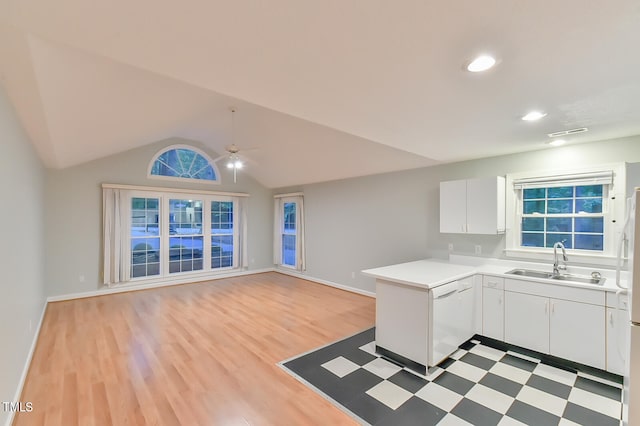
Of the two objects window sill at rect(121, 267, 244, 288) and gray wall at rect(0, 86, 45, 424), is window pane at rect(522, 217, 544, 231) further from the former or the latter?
window sill at rect(121, 267, 244, 288)

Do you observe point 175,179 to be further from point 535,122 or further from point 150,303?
point 535,122

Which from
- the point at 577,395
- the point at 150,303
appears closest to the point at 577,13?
the point at 577,395

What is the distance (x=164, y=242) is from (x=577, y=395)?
21.9ft

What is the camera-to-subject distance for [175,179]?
20.1ft

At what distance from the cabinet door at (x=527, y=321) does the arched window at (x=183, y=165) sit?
5.54 metres

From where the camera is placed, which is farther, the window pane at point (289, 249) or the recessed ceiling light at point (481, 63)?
the window pane at point (289, 249)

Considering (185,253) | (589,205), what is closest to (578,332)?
(589,205)

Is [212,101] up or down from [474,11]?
up

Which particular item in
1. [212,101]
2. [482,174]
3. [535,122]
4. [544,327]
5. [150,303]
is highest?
[212,101]

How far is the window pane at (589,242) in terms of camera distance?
9.91 feet

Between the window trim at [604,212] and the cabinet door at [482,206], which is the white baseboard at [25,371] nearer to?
the cabinet door at [482,206]

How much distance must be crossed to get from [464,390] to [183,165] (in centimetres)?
635

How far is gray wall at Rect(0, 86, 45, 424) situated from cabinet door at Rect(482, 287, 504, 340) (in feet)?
13.8

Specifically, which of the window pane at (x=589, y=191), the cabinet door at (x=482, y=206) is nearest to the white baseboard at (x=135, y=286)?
the cabinet door at (x=482, y=206)
